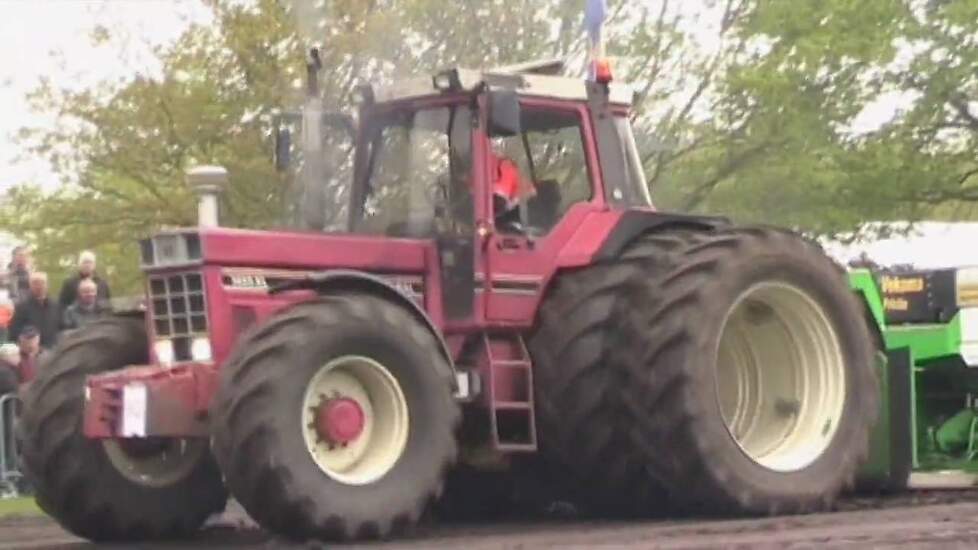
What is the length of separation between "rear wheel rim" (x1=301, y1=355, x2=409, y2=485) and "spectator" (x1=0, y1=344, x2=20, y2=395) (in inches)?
277

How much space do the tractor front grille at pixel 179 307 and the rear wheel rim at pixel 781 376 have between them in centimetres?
287

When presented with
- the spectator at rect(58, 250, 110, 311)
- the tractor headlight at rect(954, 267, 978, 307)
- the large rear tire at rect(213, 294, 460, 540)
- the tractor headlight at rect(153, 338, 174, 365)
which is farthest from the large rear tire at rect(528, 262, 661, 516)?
the spectator at rect(58, 250, 110, 311)

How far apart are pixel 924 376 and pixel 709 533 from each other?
142 inches

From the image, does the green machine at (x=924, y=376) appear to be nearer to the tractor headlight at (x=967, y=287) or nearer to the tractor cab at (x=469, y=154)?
the tractor headlight at (x=967, y=287)

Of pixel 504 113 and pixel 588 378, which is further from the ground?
pixel 504 113

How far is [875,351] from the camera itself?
11648 millimetres

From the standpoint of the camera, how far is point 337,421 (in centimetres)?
953

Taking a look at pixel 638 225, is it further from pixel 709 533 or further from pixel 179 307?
pixel 179 307

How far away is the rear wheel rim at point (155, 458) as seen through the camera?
10.3 meters

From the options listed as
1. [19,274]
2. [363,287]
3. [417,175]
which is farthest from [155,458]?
[19,274]

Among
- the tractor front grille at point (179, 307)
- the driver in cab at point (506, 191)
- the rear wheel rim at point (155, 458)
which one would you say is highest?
the driver in cab at point (506, 191)

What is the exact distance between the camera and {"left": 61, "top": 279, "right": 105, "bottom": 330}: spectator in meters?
16.0

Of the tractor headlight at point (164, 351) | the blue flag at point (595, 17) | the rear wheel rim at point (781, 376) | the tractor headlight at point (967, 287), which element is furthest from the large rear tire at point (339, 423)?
the tractor headlight at point (967, 287)

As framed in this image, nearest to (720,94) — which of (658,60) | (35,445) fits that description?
(658,60)
